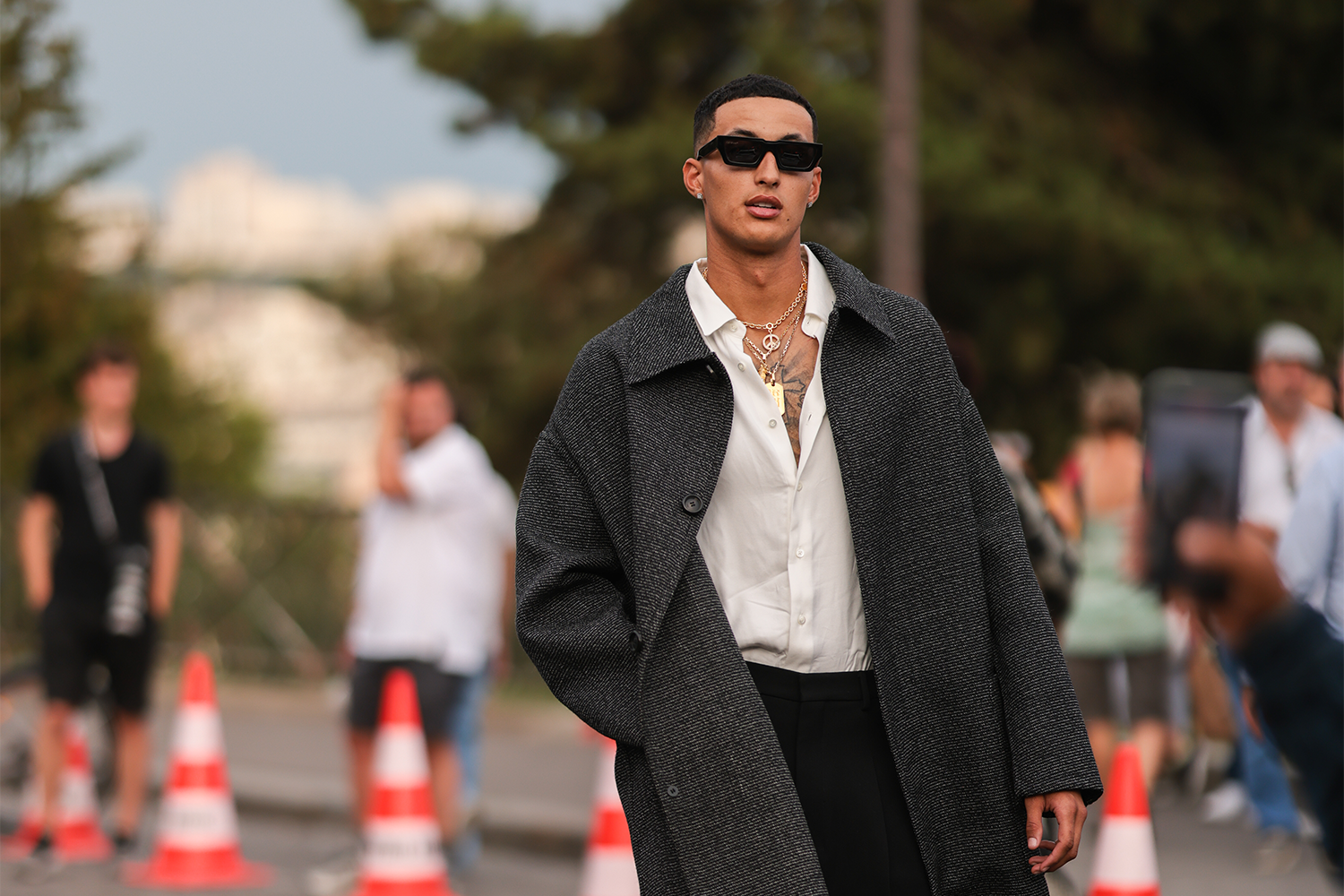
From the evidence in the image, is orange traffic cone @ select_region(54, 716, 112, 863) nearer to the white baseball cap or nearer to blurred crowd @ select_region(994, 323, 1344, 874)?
blurred crowd @ select_region(994, 323, 1344, 874)

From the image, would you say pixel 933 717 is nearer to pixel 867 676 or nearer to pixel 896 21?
pixel 867 676

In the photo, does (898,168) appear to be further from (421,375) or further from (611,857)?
(611,857)

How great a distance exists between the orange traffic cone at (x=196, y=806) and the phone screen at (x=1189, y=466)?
583 cm

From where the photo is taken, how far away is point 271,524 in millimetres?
16797

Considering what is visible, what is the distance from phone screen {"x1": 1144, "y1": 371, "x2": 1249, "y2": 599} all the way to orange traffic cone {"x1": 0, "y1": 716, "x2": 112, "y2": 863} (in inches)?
255

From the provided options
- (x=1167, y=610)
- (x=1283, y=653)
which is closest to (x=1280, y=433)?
(x=1167, y=610)

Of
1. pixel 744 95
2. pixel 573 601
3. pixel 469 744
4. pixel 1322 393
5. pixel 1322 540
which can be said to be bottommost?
pixel 469 744

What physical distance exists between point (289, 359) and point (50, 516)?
432 ft

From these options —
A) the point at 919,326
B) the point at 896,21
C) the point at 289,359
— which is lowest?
the point at 919,326

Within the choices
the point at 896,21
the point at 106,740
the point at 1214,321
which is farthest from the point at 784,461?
the point at 1214,321

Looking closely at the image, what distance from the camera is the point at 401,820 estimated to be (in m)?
6.75

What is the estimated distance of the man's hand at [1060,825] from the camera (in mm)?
2807

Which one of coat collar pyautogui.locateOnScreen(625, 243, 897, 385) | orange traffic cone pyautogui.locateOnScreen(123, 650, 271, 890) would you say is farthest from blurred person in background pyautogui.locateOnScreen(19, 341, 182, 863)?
coat collar pyautogui.locateOnScreen(625, 243, 897, 385)

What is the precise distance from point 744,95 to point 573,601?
0.89 meters
